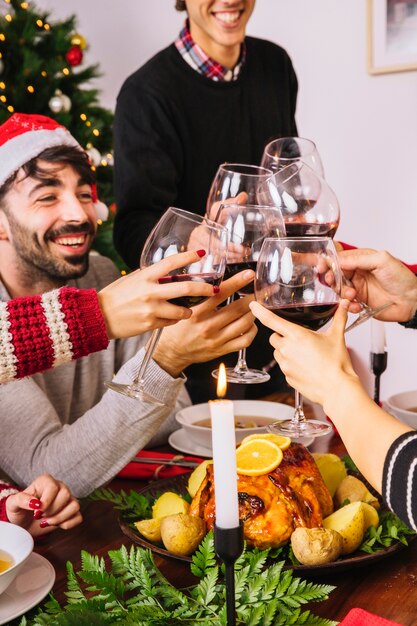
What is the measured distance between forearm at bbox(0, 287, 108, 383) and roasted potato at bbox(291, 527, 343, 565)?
1.44 feet

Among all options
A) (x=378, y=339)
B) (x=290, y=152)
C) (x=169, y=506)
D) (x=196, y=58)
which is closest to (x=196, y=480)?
(x=169, y=506)

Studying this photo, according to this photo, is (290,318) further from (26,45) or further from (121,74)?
(121,74)

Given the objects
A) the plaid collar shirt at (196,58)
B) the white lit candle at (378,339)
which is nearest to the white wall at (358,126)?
the plaid collar shirt at (196,58)

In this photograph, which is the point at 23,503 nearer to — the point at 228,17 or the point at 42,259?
the point at 42,259

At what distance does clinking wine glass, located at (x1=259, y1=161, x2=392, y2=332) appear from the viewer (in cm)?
120

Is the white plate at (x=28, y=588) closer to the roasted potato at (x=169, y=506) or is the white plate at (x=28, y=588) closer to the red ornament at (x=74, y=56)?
the roasted potato at (x=169, y=506)

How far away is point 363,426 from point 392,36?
3008mm

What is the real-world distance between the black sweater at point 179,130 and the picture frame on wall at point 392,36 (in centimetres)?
117

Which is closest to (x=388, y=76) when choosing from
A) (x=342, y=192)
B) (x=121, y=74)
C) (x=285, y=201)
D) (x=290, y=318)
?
(x=342, y=192)

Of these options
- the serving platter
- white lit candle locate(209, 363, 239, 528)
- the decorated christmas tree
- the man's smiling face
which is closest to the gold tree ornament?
the decorated christmas tree

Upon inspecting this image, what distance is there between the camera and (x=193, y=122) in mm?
2232

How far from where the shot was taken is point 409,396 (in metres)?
1.61

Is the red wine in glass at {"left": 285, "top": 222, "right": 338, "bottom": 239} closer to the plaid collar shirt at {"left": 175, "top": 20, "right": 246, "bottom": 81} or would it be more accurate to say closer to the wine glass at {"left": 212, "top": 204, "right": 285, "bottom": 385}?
the wine glass at {"left": 212, "top": 204, "right": 285, "bottom": 385}

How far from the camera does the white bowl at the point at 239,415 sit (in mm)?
1435
